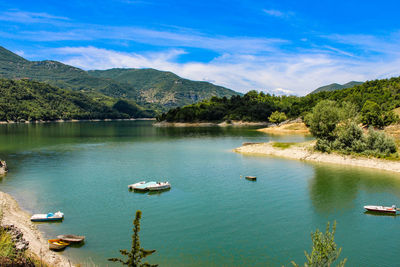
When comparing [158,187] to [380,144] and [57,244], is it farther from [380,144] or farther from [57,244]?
[380,144]

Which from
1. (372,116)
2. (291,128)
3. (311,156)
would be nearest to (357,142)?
(311,156)

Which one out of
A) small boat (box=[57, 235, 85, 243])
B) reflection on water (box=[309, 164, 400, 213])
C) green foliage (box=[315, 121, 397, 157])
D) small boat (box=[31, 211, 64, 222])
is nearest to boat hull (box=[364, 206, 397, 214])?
reflection on water (box=[309, 164, 400, 213])

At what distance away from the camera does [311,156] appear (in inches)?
2539

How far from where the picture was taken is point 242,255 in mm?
23078

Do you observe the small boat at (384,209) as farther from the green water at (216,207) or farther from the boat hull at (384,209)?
the green water at (216,207)

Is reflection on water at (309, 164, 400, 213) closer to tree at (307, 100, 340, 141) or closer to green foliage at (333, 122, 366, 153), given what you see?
green foliage at (333, 122, 366, 153)

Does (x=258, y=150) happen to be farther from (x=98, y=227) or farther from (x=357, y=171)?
(x=98, y=227)

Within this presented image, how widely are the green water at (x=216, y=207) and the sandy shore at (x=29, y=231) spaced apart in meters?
1.08

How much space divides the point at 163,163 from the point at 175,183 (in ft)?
58.6

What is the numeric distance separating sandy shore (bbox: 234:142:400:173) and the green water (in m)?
3.16

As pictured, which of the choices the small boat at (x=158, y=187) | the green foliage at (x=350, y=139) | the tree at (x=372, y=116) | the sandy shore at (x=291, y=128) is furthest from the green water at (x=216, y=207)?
the sandy shore at (x=291, y=128)

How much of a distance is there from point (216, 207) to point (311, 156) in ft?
122

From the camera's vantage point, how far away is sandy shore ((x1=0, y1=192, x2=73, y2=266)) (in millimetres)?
21016

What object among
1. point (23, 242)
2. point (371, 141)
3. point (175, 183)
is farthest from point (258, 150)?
point (23, 242)
